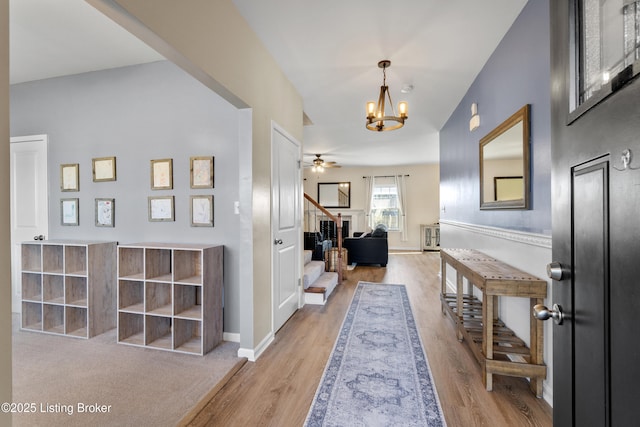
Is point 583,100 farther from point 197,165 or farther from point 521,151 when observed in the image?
point 197,165

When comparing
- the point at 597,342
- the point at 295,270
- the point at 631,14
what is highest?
the point at 631,14

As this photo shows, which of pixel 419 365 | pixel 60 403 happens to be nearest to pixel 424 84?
pixel 419 365

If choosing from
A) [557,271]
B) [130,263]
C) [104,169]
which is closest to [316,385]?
[557,271]

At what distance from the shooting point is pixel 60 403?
1.92 m

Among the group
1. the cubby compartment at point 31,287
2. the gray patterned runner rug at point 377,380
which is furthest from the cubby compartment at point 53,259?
the gray patterned runner rug at point 377,380

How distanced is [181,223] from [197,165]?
22.9 inches

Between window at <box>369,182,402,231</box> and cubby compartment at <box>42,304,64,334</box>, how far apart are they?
310 inches

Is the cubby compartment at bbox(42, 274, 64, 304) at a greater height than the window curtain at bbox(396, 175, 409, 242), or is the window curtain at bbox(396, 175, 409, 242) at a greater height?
the window curtain at bbox(396, 175, 409, 242)

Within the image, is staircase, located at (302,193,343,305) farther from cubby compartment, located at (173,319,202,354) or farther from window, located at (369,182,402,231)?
window, located at (369,182,402,231)

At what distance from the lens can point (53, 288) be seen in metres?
3.03

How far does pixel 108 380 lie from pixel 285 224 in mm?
1906

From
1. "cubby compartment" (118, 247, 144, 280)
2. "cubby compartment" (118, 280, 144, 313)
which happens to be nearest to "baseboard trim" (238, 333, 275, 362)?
"cubby compartment" (118, 280, 144, 313)

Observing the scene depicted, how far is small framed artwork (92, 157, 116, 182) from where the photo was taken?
3084mm

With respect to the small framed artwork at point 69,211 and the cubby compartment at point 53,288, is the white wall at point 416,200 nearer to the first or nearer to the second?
the small framed artwork at point 69,211
